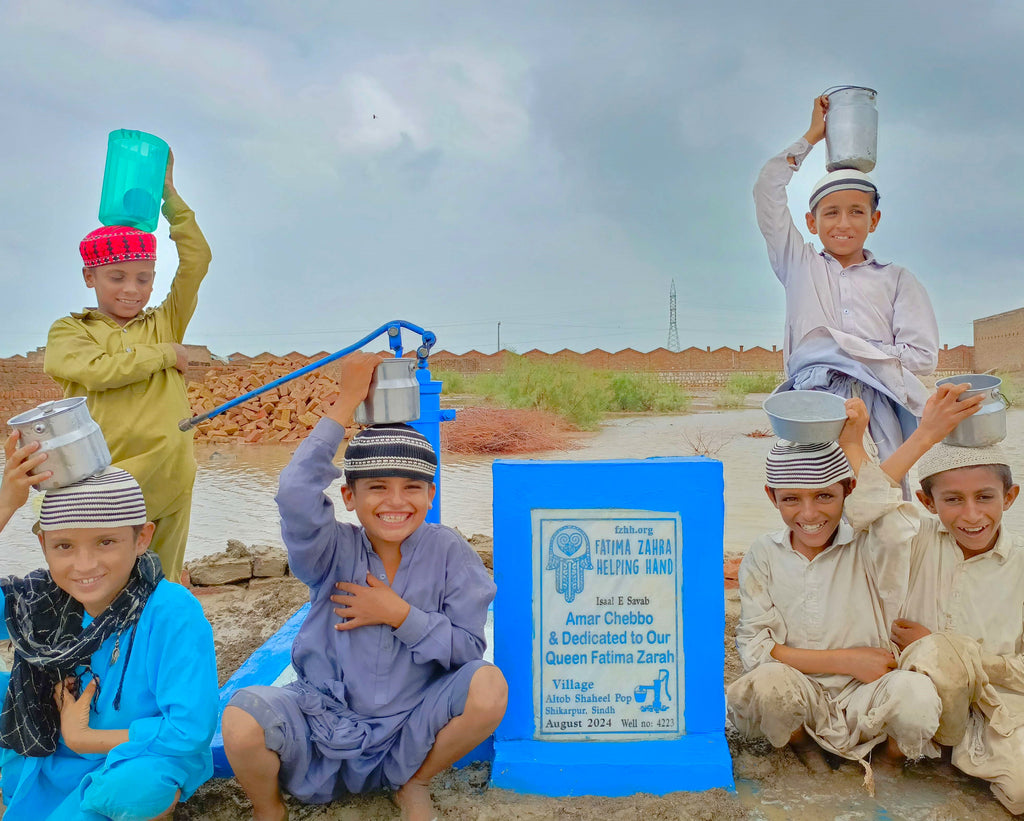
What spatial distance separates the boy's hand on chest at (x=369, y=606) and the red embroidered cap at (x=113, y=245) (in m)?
1.78

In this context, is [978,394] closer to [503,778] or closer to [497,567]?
[497,567]

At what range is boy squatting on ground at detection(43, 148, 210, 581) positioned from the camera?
10.7 feet

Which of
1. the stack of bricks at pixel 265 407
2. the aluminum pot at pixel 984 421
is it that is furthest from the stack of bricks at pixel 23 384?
the aluminum pot at pixel 984 421

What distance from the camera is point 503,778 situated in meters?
2.55

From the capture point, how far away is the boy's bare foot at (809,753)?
2.67 metres

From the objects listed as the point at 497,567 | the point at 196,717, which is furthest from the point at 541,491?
the point at 196,717

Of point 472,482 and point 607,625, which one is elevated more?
point 472,482

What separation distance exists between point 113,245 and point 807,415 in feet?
9.10

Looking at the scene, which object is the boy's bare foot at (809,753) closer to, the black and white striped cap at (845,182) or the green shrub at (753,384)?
the black and white striped cap at (845,182)

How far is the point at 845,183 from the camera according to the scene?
3209 mm

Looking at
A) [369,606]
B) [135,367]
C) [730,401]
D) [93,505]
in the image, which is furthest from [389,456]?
[730,401]

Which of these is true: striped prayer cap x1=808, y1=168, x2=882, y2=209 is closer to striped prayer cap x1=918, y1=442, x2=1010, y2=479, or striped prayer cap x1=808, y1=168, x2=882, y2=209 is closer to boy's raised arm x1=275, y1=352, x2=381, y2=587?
striped prayer cap x1=918, y1=442, x2=1010, y2=479

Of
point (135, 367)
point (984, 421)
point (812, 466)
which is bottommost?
point (812, 466)

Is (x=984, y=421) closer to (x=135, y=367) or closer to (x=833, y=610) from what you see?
(x=833, y=610)
